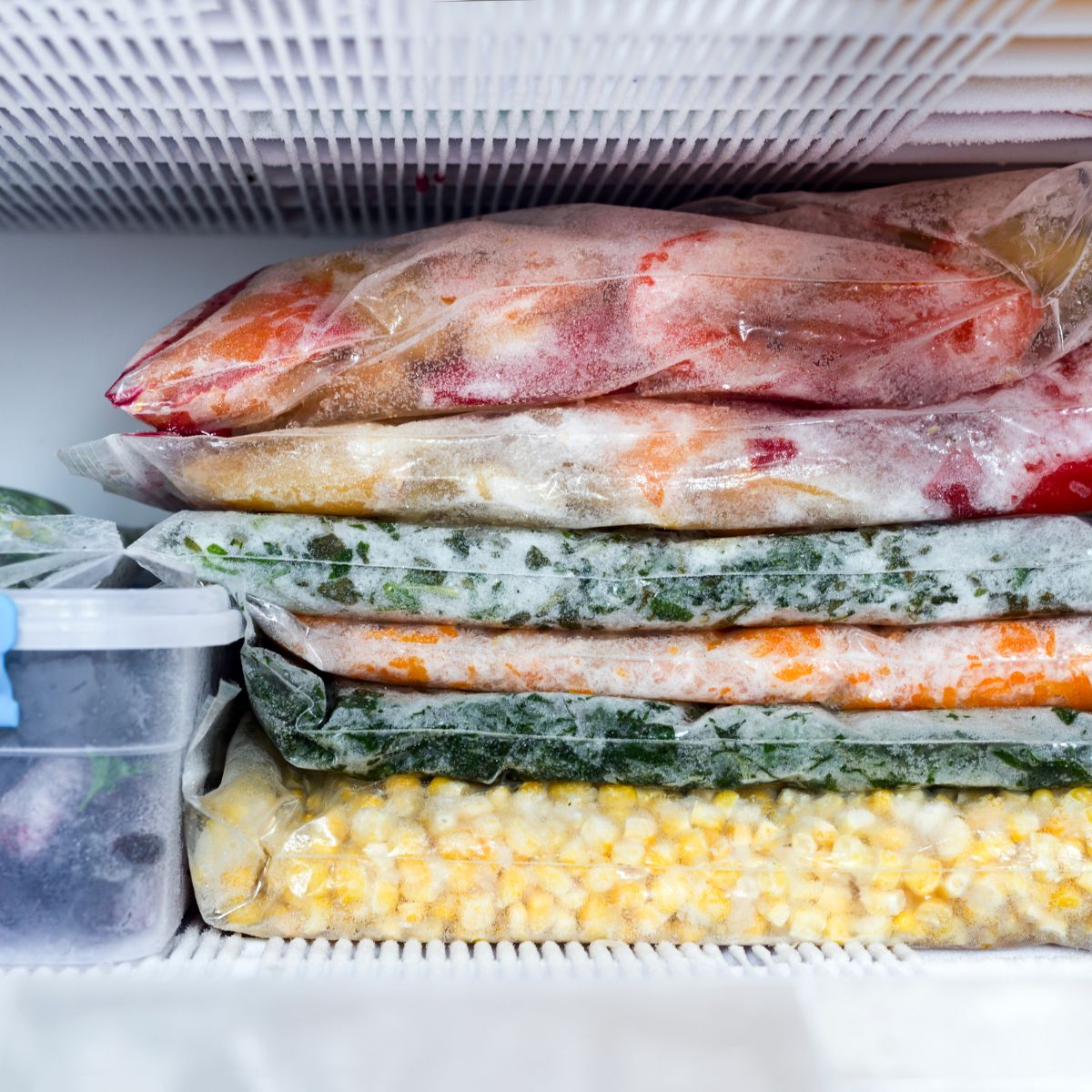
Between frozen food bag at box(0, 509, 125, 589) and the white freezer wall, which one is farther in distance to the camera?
the white freezer wall

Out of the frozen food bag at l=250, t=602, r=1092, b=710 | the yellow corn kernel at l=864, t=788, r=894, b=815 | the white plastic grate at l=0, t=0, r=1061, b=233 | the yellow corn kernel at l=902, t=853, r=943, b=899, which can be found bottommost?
the yellow corn kernel at l=902, t=853, r=943, b=899

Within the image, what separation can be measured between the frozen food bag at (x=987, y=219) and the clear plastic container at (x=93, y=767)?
1.62 feet

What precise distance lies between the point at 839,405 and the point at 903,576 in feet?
0.40

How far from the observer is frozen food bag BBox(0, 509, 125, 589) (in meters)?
0.59

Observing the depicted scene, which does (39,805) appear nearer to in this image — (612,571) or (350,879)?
(350,879)

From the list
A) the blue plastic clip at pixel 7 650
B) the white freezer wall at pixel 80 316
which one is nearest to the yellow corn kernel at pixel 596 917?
the blue plastic clip at pixel 7 650

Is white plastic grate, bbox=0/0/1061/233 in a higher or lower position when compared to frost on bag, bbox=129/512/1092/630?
higher

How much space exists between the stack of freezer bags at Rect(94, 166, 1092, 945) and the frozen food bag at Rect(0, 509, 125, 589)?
2 cm

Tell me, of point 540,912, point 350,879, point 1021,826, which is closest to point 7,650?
point 350,879

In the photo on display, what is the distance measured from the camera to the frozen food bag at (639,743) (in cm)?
60

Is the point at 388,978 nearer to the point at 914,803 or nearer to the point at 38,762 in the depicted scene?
the point at 38,762

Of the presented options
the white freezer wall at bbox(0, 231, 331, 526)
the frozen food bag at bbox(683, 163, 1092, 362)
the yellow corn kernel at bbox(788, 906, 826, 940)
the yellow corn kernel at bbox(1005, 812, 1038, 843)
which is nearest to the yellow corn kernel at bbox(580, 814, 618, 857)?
the yellow corn kernel at bbox(788, 906, 826, 940)

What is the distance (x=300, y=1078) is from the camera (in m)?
0.50

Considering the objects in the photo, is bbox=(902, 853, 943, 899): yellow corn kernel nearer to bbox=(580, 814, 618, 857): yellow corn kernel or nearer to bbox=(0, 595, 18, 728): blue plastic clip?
bbox=(580, 814, 618, 857): yellow corn kernel
